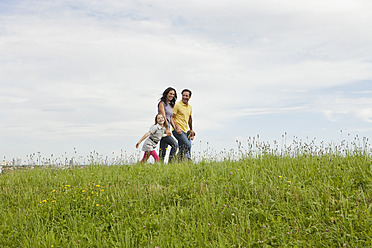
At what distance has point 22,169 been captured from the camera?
1052 cm

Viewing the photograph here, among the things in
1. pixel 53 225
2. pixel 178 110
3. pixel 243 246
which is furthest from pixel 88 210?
pixel 178 110

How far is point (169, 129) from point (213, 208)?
20.5 feet

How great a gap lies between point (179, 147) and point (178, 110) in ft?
4.37

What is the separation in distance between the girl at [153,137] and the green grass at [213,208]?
3275 millimetres

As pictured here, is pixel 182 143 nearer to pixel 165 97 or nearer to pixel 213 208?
pixel 165 97

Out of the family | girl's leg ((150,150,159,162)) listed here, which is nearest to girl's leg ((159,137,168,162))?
the family

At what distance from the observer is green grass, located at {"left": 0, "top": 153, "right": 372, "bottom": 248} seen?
4797mm

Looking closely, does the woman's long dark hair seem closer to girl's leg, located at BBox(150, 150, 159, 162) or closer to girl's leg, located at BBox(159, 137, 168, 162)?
girl's leg, located at BBox(159, 137, 168, 162)

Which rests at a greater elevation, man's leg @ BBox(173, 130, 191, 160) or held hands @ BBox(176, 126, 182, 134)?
held hands @ BBox(176, 126, 182, 134)

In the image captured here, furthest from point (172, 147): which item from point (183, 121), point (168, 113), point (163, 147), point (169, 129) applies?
point (168, 113)

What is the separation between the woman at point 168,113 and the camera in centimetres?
1148

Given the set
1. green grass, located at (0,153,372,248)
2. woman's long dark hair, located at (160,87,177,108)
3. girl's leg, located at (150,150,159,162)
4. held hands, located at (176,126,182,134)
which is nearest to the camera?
green grass, located at (0,153,372,248)

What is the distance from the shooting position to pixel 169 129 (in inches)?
457

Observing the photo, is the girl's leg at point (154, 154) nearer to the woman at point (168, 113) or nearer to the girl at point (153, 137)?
the girl at point (153, 137)
